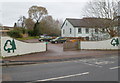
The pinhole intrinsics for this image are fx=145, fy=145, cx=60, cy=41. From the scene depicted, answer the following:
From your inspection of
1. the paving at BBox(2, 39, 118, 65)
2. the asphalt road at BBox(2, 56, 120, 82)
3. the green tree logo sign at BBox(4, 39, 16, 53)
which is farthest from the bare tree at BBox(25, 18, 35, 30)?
the asphalt road at BBox(2, 56, 120, 82)

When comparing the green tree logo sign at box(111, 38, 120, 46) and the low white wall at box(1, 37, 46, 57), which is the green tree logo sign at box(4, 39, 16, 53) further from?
the green tree logo sign at box(111, 38, 120, 46)

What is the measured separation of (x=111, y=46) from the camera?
68.5 feet

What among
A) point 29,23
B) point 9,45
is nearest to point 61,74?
point 9,45

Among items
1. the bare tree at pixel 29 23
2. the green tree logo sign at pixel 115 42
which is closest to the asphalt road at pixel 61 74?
the green tree logo sign at pixel 115 42

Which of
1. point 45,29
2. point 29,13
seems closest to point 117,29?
point 45,29

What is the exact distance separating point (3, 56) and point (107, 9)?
19276 millimetres

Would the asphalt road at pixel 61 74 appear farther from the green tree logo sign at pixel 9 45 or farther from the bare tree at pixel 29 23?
the bare tree at pixel 29 23

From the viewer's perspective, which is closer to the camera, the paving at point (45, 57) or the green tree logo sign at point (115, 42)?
the paving at point (45, 57)

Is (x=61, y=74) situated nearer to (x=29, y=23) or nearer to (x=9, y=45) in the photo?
(x=9, y=45)

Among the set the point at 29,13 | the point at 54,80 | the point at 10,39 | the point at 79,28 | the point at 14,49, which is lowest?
the point at 54,80

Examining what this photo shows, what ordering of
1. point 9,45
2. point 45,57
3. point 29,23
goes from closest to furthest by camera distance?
point 9,45, point 45,57, point 29,23

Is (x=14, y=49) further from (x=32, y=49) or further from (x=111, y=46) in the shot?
(x=111, y=46)

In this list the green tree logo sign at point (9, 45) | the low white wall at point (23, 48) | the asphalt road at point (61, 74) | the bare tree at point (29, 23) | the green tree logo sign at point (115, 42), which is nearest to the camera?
the asphalt road at point (61, 74)

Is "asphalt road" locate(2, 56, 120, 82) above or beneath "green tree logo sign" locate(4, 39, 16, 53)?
beneath
